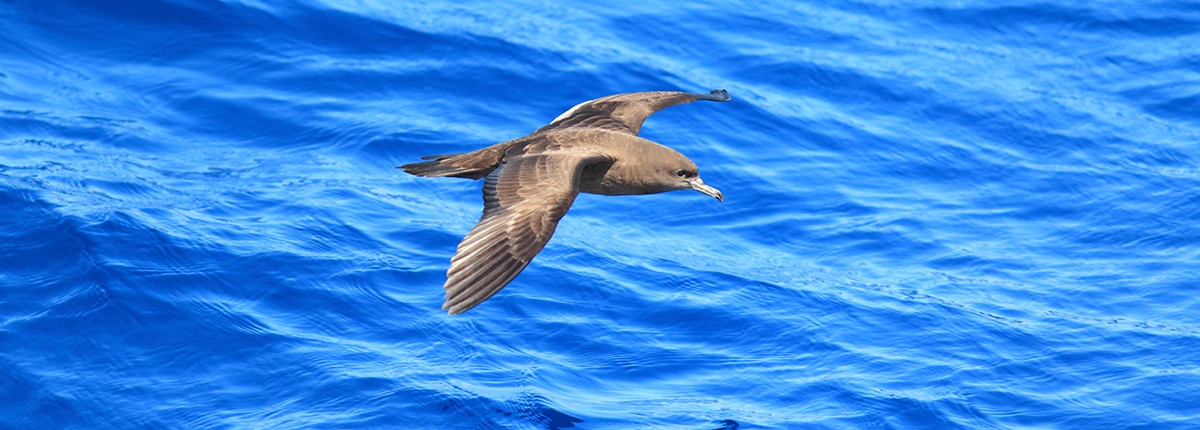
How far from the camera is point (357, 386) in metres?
9.16

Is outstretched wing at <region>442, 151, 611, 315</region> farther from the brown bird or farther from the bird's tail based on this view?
the bird's tail

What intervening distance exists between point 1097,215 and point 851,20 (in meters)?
3.68

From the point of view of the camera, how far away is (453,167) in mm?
8164

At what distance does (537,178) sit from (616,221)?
390 centimetres

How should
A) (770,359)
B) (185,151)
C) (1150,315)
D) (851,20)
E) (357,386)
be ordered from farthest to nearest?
(851,20) → (185,151) → (1150,315) → (770,359) → (357,386)

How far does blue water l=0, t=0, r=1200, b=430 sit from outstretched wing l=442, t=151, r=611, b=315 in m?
1.98

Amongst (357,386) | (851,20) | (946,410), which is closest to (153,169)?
(357,386)

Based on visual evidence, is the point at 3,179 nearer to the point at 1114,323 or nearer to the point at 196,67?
the point at 196,67

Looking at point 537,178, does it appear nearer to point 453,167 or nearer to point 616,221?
point 453,167

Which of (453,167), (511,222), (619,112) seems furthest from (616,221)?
(511,222)

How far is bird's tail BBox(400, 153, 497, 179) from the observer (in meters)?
8.10

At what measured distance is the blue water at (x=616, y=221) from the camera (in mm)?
9414

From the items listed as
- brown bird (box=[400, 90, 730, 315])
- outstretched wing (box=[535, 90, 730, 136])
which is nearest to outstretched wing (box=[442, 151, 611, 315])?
brown bird (box=[400, 90, 730, 315])

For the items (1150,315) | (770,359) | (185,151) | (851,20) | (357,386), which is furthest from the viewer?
(851,20)
